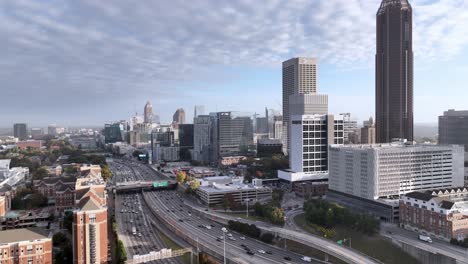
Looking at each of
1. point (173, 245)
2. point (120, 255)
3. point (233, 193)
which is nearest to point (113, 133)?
point (233, 193)

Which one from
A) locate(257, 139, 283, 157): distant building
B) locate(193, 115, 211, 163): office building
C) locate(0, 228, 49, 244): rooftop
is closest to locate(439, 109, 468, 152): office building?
locate(257, 139, 283, 157): distant building

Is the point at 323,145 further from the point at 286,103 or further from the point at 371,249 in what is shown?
the point at 286,103

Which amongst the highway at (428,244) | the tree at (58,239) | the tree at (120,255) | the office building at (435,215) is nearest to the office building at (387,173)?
the office building at (435,215)

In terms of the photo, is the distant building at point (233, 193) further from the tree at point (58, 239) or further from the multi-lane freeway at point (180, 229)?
the tree at point (58, 239)

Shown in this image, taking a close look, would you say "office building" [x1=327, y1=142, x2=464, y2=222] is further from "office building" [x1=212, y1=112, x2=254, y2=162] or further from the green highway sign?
"office building" [x1=212, y1=112, x2=254, y2=162]

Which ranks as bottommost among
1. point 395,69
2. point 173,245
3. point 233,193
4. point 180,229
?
point 173,245

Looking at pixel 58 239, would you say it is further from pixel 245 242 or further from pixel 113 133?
pixel 113 133

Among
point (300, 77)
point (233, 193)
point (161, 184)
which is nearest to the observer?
point (233, 193)
